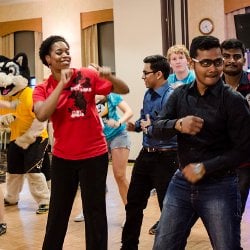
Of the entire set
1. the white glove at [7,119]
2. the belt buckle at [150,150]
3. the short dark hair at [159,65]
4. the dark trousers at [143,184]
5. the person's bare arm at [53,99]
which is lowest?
the dark trousers at [143,184]

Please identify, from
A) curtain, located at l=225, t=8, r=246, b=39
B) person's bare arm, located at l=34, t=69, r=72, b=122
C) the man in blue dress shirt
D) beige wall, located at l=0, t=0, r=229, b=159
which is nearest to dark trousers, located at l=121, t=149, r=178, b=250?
the man in blue dress shirt

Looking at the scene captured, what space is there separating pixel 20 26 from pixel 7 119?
23.1ft

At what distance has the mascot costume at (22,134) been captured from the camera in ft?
17.6

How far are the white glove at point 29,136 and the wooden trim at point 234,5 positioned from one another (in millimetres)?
4864

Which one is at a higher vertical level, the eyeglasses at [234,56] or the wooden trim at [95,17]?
the wooden trim at [95,17]

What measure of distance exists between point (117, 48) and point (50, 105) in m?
6.67

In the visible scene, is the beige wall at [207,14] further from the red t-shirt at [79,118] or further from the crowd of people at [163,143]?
the red t-shirt at [79,118]

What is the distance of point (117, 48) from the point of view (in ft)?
31.1

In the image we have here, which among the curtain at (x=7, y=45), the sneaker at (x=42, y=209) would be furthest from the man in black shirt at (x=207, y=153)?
the curtain at (x=7, y=45)

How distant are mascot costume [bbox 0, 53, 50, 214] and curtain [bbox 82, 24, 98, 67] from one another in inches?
206

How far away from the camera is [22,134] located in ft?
17.7

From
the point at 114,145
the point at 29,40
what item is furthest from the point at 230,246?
the point at 29,40

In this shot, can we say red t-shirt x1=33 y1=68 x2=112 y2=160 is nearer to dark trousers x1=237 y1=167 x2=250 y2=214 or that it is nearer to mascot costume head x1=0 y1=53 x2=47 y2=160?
dark trousers x1=237 y1=167 x2=250 y2=214

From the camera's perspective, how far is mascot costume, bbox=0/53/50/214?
5363mm
